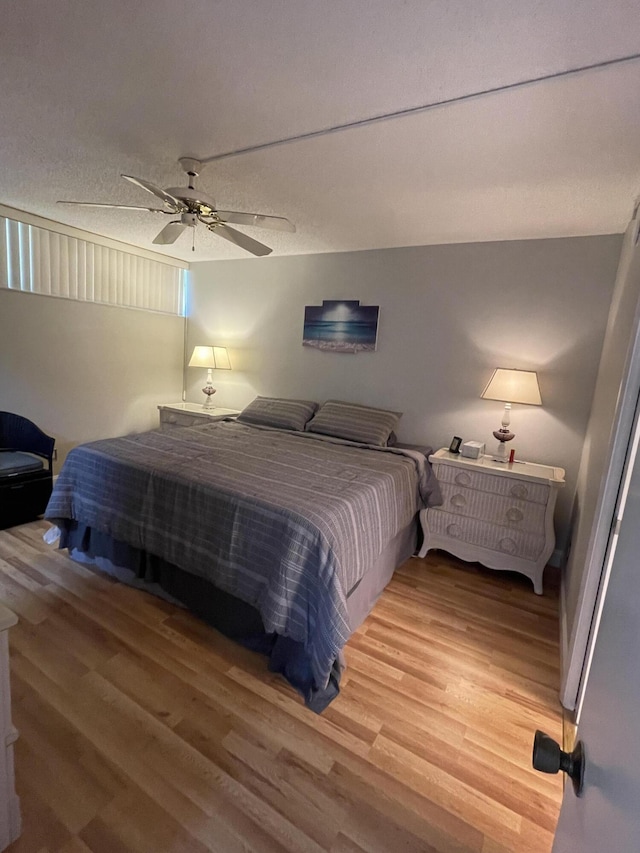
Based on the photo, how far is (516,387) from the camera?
8.60ft

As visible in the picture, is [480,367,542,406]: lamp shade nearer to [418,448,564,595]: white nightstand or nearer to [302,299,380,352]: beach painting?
[418,448,564,595]: white nightstand

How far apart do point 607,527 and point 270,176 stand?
7.52 ft

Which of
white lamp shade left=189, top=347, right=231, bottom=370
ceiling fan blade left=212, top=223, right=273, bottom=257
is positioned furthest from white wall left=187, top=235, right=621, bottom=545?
ceiling fan blade left=212, top=223, right=273, bottom=257

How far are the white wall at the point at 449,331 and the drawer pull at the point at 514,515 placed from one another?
0.55m

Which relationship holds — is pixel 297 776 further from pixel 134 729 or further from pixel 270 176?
pixel 270 176

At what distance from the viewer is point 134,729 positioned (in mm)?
1443

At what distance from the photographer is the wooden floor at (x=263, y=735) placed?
1177mm

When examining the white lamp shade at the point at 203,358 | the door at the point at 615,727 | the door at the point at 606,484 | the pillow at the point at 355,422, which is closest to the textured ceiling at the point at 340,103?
the door at the point at 606,484

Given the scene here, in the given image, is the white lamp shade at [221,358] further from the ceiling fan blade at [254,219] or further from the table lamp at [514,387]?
the table lamp at [514,387]

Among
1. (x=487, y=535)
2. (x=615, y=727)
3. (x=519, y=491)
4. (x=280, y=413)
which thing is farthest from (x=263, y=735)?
(x=280, y=413)

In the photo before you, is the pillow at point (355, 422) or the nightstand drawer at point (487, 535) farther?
the pillow at point (355, 422)

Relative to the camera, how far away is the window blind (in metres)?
3.07

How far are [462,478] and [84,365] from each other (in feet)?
11.2

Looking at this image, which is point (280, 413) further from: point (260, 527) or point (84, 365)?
point (84, 365)
